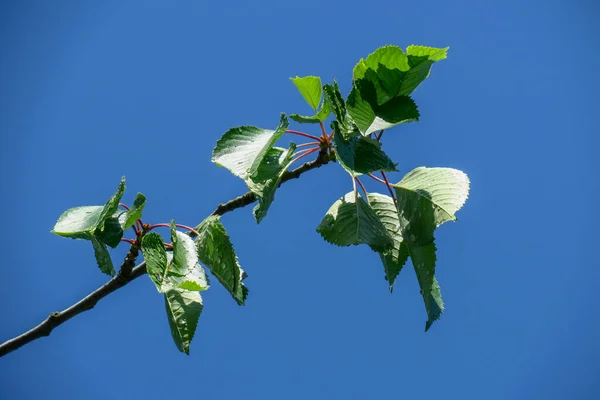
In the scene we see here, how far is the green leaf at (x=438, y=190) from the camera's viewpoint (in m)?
1.13

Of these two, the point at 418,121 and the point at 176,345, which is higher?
the point at 418,121

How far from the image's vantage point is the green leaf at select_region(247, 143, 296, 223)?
110cm

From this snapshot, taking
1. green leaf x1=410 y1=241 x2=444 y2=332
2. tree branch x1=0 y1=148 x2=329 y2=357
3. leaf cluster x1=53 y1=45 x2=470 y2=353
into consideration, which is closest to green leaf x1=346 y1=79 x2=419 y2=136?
leaf cluster x1=53 y1=45 x2=470 y2=353

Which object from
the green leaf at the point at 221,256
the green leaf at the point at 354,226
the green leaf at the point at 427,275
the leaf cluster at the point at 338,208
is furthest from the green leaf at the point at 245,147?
the green leaf at the point at 427,275

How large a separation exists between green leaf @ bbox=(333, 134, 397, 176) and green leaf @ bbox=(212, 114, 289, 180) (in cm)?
11

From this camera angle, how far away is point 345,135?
1.09 m

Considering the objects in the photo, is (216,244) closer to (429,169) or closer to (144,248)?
(144,248)

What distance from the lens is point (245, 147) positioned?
113 centimetres

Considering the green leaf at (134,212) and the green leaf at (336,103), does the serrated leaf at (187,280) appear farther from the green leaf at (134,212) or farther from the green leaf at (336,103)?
the green leaf at (336,103)

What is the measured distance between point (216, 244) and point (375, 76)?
1.28 feet

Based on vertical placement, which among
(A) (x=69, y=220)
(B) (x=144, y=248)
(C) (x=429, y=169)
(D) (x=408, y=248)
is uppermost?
(A) (x=69, y=220)

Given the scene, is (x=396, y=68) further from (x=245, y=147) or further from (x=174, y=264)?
(x=174, y=264)

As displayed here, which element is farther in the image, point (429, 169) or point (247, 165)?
point (429, 169)

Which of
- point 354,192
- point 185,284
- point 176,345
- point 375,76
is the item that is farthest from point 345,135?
point 176,345
